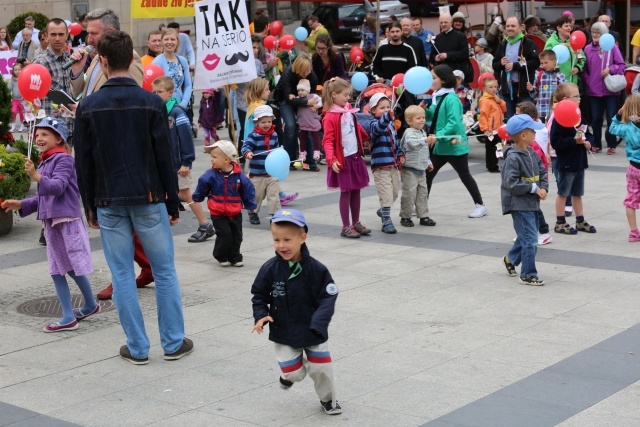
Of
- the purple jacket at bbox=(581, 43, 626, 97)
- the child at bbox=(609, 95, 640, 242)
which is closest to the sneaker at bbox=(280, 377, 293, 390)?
the child at bbox=(609, 95, 640, 242)

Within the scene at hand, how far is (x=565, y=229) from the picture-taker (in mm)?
10727

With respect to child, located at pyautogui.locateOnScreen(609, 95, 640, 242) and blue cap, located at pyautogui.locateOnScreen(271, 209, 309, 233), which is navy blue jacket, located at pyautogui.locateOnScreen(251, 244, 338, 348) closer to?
blue cap, located at pyautogui.locateOnScreen(271, 209, 309, 233)

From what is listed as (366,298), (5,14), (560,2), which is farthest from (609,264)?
(5,14)

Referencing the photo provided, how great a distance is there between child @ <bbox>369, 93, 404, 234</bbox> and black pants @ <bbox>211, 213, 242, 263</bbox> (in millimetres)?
1816

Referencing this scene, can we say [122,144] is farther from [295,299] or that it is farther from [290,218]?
[295,299]

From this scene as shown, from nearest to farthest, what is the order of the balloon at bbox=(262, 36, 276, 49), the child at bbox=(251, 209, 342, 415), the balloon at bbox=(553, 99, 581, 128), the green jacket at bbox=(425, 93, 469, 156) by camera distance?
the child at bbox=(251, 209, 342, 415), the balloon at bbox=(553, 99, 581, 128), the green jacket at bbox=(425, 93, 469, 156), the balloon at bbox=(262, 36, 276, 49)

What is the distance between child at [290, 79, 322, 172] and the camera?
1487cm

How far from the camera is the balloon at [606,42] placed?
634 inches

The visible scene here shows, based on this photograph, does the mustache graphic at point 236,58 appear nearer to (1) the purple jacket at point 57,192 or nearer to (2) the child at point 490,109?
(2) the child at point 490,109

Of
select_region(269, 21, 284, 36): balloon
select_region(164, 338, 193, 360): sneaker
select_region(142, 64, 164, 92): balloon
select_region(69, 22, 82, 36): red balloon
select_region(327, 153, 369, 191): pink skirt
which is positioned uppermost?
select_region(69, 22, 82, 36): red balloon

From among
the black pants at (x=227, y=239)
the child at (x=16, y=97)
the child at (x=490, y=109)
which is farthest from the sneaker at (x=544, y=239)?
the child at (x=16, y=97)

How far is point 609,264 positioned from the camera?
30.9ft

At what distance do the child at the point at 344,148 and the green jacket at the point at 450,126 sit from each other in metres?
1.21

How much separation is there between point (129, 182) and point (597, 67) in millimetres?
11535
